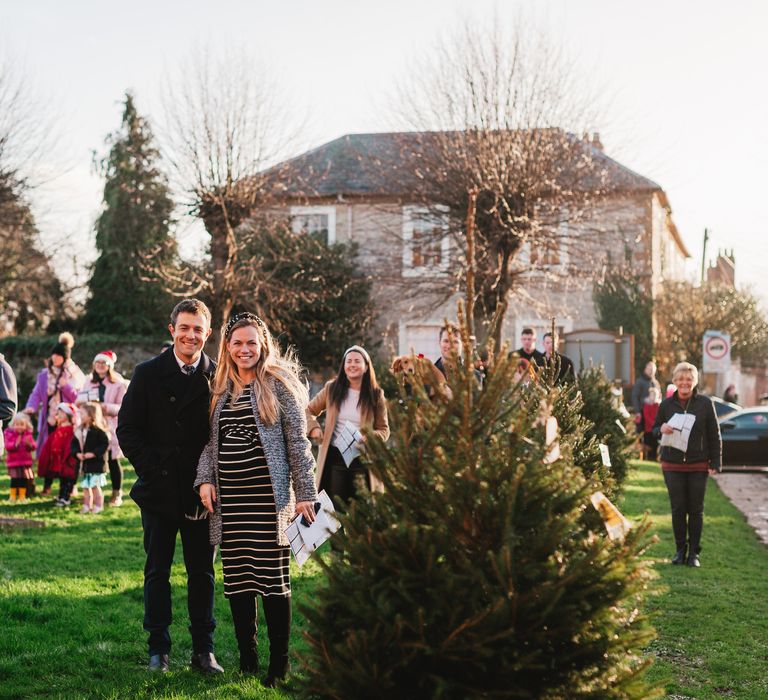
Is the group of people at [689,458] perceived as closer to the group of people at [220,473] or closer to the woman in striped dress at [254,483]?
the group of people at [220,473]

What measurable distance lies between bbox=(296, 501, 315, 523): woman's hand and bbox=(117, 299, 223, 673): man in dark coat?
0.56m

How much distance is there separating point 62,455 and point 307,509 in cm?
845

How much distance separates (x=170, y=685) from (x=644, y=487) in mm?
12962

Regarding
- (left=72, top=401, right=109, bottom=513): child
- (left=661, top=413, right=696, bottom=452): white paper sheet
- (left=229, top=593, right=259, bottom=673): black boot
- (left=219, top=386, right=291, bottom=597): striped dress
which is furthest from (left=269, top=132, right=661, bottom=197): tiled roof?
(left=229, top=593, right=259, bottom=673): black boot

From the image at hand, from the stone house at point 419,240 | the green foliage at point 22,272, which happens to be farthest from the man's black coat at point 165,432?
the green foliage at point 22,272

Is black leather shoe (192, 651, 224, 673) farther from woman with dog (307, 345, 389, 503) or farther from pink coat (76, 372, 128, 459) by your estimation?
pink coat (76, 372, 128, 459)

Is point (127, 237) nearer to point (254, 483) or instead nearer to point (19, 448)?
point (19, 448)

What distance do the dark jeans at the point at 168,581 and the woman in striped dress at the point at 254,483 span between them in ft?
0.73

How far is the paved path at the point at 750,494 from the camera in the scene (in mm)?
13688

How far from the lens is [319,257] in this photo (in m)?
30.5

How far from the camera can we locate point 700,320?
37656 millimetres

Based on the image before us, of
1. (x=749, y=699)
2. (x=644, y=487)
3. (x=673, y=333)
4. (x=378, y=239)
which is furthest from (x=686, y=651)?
(x=673, y=333)

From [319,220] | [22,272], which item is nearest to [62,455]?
[319,220]

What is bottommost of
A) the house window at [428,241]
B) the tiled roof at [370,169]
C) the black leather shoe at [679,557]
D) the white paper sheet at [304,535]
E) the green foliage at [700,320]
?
the black leather shoe at [679,557]
